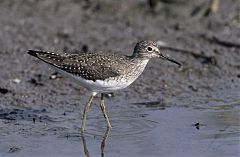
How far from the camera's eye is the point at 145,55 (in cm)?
876

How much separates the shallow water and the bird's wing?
2.17 ft

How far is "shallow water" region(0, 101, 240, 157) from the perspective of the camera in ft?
Answer: 24.2

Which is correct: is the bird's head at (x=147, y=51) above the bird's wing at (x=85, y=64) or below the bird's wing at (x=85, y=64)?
above

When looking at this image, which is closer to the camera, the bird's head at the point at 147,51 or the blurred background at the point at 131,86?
the blurred background at the point at 131,86

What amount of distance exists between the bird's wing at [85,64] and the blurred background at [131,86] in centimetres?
67

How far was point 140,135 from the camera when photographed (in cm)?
799

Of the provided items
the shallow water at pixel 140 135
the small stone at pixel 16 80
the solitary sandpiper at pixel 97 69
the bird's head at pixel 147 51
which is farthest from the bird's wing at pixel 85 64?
the small stone at pixel 16 80

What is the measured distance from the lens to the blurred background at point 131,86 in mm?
7746

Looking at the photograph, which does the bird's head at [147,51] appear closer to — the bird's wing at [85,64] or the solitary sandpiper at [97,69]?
the solitary sandpiper at [97,69]

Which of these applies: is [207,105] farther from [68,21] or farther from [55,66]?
[68,21]

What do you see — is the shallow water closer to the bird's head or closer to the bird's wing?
the bird's wing

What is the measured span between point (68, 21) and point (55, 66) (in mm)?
3909

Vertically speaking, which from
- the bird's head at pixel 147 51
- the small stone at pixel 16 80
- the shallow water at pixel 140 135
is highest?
the bird's head at pixel 147 51

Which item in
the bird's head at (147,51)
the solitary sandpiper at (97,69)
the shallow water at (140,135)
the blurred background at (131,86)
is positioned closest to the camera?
the shallow water at (140,135)
